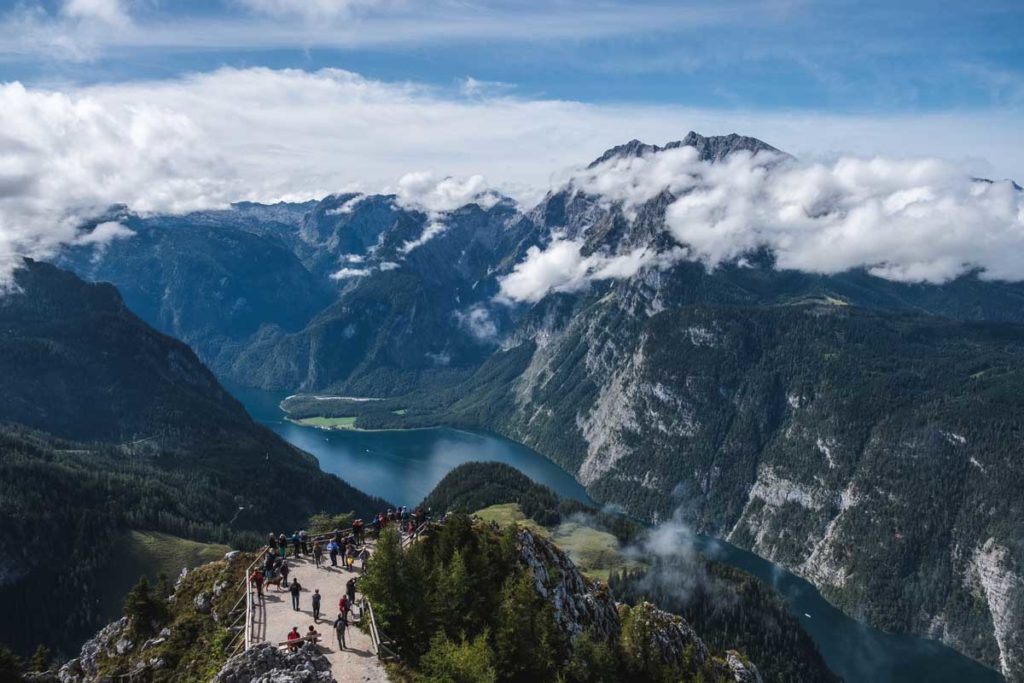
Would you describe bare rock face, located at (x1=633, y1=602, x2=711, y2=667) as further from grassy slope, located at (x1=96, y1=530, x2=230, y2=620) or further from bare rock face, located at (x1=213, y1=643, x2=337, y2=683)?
grassy slope, located at (x1=96, y1=530, x2=230, y2=620)

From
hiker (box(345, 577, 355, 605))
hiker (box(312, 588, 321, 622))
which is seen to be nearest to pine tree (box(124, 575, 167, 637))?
hiker (box(312, 588, 321, 622))

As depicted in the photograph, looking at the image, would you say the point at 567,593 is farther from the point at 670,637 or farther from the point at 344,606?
the point at 344,606

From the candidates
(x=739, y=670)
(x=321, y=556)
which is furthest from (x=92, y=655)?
(x=739, y=670)

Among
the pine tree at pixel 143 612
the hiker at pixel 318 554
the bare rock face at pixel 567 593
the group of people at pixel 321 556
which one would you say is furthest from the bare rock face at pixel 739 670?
the pine tree at pixel 143 612

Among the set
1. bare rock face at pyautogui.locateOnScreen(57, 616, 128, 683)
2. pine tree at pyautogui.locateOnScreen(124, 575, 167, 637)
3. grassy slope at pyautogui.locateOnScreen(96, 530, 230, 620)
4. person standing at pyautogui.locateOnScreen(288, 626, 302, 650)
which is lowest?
grassy slope at pyautogui.locateOnScreen(96, 530, 230, 620)

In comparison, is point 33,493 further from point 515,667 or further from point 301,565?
point 515,667

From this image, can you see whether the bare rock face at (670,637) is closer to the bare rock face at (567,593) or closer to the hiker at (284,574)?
the bare rock face at (567,593)

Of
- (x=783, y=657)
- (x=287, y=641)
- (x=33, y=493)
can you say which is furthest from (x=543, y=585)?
(x=33, y=493)
